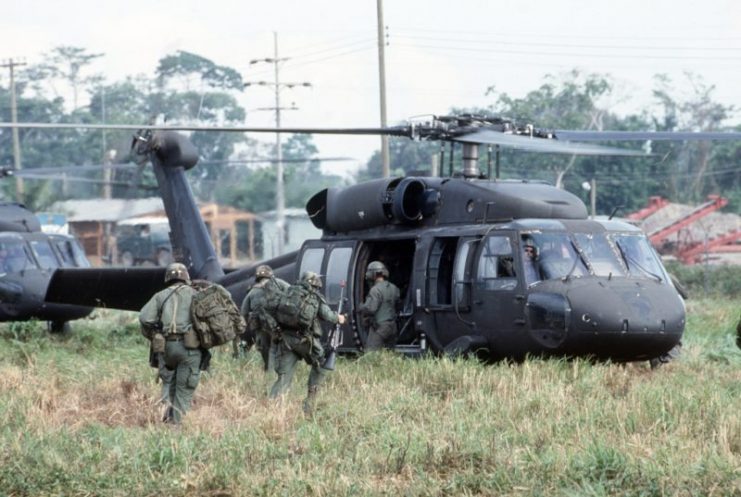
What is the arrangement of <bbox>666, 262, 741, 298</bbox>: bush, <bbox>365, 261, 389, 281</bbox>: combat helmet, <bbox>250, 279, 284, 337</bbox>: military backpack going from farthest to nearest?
<bbox>666, 262, 741, 298</bbox>: bush
<bbox>365, 261, 389, 281</bbox>: combat helmet
<bbox>250, 279, 284, 337</bbox>: military backpack

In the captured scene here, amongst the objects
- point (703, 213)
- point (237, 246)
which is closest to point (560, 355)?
point (703, 213)

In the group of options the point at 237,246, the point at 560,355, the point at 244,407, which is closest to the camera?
the point at 244,407

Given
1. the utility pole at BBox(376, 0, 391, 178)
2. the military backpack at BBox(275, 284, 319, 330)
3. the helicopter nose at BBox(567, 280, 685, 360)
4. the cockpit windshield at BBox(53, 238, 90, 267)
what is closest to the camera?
the military backpack at BBox(275, 284, 319, 330)

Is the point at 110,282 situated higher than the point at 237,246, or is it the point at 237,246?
the point at 110,282

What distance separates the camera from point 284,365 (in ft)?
41.0

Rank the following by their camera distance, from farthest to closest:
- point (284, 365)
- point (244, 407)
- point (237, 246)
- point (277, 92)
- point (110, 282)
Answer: point (237, 246) < point (277, 92) < point (110, 282) < point (284, 365) < point (244, 407)

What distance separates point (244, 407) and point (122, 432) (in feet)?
4.73

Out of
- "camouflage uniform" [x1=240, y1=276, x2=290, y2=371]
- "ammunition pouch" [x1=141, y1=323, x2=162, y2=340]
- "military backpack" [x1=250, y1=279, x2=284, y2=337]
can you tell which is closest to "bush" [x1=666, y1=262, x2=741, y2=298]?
"camouflage uniform" [x1=240, y1=276, x2=290, y2=371]

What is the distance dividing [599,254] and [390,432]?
→ 473 centimetres

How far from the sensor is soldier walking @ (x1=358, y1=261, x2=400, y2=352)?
1521 centimetres

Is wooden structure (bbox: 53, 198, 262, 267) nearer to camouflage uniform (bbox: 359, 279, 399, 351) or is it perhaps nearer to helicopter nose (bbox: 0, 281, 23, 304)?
helicopter nose (bbox: 0, 281, 23, 304)

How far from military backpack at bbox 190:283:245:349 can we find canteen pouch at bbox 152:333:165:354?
0.28 m

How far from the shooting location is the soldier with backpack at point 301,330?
12.4m

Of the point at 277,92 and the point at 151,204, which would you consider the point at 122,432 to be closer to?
the point at 277,92
